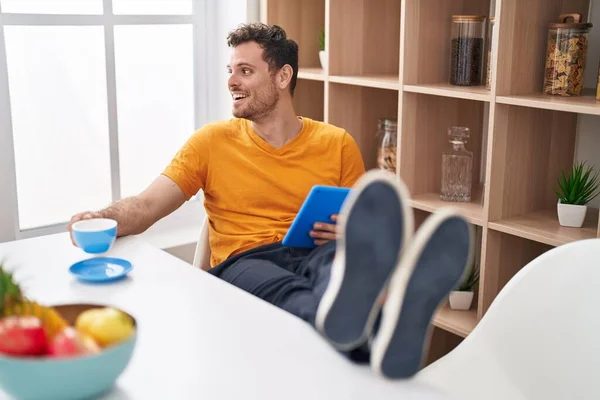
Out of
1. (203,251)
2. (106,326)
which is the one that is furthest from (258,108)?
(106,326)

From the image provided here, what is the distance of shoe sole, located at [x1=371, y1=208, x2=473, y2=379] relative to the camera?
3.18ft

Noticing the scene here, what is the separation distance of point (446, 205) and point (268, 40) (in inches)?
30.1

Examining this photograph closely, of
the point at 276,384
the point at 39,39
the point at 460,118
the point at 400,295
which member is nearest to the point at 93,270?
the point at 276,384

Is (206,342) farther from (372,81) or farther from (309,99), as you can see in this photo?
(309,99)

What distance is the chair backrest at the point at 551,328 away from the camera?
1.56m

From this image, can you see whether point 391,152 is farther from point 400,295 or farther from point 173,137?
point 400,295

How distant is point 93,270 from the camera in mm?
1557

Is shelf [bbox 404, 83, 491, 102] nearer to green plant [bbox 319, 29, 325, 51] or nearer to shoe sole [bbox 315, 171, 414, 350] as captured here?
green plant [bbox 319, 29, 325, 51]

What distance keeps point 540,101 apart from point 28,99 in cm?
170

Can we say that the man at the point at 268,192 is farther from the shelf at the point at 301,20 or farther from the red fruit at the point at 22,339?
the shelf at the point at 301,20

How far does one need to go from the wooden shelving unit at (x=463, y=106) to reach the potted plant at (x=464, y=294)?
0.09 ft

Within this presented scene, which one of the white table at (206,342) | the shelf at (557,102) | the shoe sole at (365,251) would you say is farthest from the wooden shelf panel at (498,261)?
the shoe sole at (365,251)

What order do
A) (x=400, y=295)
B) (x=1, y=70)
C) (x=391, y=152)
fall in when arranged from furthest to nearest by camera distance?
(x=391, y=152), (x=1, y=70), (x=400, y=295)

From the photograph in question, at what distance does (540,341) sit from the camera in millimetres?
1603
